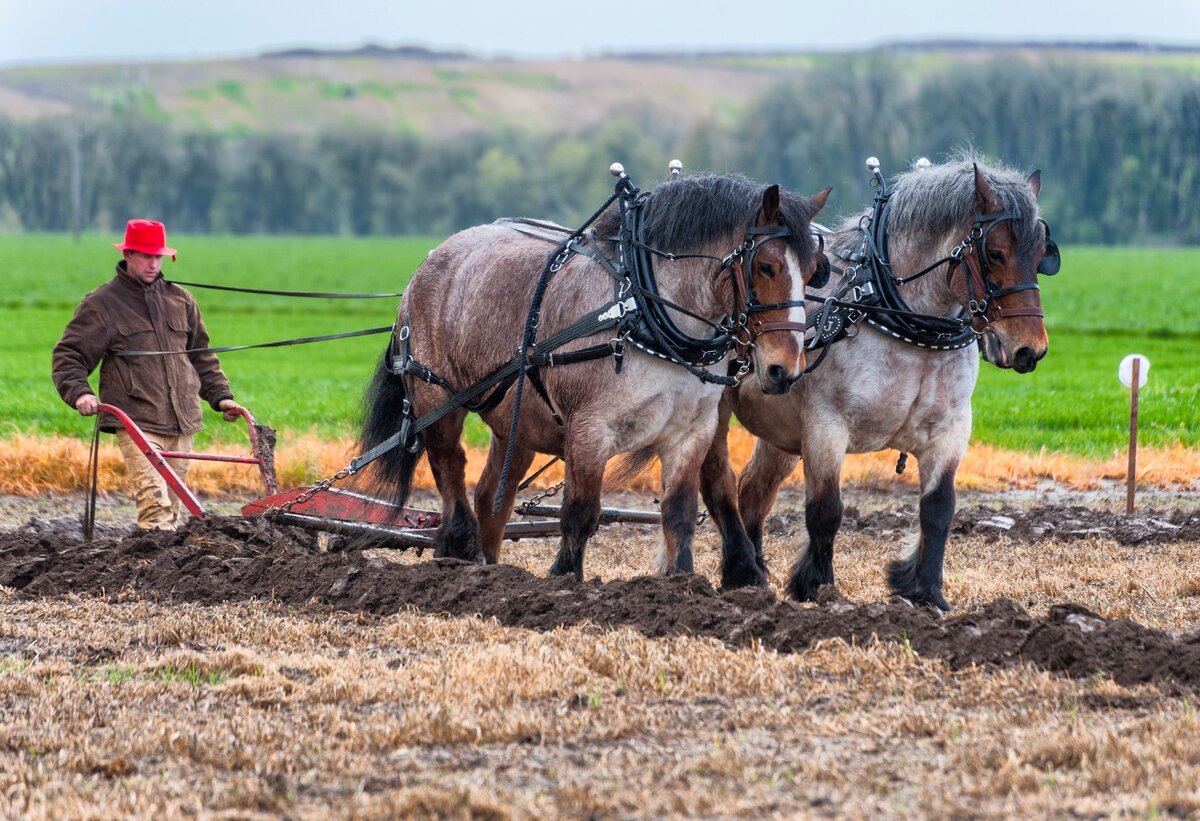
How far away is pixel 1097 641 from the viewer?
5195mm

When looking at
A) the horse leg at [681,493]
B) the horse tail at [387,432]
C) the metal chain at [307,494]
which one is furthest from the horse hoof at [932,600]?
the metal chain at [307,494]

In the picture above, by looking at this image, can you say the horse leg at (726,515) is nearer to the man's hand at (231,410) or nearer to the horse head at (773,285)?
the horse head at (773,285)

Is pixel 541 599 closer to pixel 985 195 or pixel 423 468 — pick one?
pixel 985 195

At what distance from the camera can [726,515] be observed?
735cm

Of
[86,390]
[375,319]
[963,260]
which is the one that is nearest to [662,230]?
[963,260]

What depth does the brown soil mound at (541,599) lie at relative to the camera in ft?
17.1

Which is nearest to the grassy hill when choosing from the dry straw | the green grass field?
the green grass field

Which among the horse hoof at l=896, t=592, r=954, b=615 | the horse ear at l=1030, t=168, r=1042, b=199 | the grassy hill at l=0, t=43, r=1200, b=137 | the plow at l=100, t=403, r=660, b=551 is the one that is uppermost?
the grassy hill at l=0, t=43, r=1200, b=137

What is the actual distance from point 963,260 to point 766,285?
97 centimetres

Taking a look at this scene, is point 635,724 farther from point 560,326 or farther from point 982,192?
point 982,192

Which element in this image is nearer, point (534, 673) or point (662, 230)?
point (534, 673)

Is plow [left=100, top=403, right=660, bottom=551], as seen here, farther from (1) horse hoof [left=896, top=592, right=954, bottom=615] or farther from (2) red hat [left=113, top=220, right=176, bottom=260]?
(1) horse hoof [left=896, top=592, right=954, bottom=615]

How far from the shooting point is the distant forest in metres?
61.3

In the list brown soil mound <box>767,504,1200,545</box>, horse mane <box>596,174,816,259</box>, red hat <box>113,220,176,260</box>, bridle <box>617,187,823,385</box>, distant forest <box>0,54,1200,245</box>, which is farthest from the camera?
distant forest <box>0,54,1200,245</box>
